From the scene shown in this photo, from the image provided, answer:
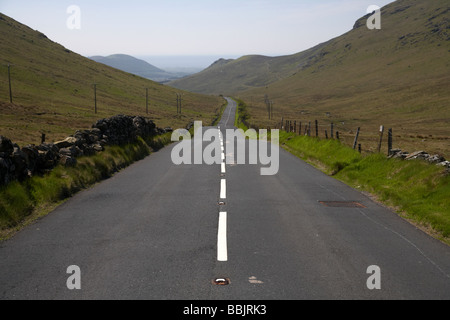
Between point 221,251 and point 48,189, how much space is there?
5.94 m

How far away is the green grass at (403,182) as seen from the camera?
28.8ft

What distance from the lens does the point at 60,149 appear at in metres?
13.7

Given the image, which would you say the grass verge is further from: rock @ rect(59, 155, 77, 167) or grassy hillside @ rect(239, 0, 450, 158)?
grassy hillside @ rect(239, 0, 450, 158)

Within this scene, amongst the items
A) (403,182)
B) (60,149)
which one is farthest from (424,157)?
(60,149)

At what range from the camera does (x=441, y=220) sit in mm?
8219

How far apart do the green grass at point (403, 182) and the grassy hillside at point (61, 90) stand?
4139cm

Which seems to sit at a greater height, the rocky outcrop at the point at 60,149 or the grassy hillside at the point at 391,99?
the grassy hillside at the point at 391,99

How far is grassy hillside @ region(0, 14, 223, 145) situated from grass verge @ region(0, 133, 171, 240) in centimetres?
3673

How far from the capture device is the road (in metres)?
5.15

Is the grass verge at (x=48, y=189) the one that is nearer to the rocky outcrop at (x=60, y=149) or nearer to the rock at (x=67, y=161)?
the rock at (x=67, y=161)

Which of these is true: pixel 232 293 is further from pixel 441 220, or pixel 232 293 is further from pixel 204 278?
pixel 441 220

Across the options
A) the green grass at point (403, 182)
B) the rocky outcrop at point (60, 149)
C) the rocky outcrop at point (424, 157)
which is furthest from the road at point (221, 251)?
the rocky outcrop at point (424, 157)

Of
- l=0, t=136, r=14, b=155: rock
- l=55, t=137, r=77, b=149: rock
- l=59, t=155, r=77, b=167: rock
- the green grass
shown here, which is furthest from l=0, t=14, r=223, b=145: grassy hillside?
the green grass
